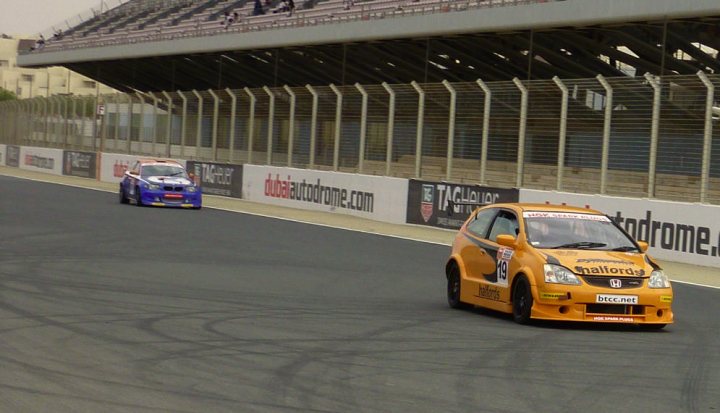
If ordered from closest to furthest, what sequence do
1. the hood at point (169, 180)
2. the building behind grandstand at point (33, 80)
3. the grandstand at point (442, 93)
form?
the grandstand at point (442, 93) < the hood at point (169, 180) < the building behind grandstand at point (33, 80)

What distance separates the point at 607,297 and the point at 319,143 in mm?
25244

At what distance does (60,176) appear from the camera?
Answer: 58.1 meters

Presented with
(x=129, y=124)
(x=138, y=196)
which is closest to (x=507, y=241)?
(x=138, y=196)

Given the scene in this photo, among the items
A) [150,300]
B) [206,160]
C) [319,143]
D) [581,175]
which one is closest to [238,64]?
[206,160]

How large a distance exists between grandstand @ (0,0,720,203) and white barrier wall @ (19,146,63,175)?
65 cm

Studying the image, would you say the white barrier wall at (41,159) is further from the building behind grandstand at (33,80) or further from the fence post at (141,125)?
the building behind grandstand at (33,80)

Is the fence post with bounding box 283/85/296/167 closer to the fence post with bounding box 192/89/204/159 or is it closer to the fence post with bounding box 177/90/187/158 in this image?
the fence post with bounding box 192/89/204/159

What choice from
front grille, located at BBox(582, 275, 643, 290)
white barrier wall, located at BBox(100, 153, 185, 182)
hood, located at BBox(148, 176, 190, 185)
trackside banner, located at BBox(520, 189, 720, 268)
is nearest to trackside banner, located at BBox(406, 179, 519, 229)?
trackside banner, located at BBox(520, 189, 720, 268)

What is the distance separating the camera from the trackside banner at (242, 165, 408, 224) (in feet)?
107

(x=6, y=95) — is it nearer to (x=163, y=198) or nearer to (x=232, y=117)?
(x=232, y=117)

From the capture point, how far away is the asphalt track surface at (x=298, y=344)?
8.15m

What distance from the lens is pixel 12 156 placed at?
222ft

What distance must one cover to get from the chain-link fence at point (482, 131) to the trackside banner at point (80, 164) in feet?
22.7

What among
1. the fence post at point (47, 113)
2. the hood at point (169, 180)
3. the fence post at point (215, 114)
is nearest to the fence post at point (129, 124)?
the fence post at point (215, 114)
